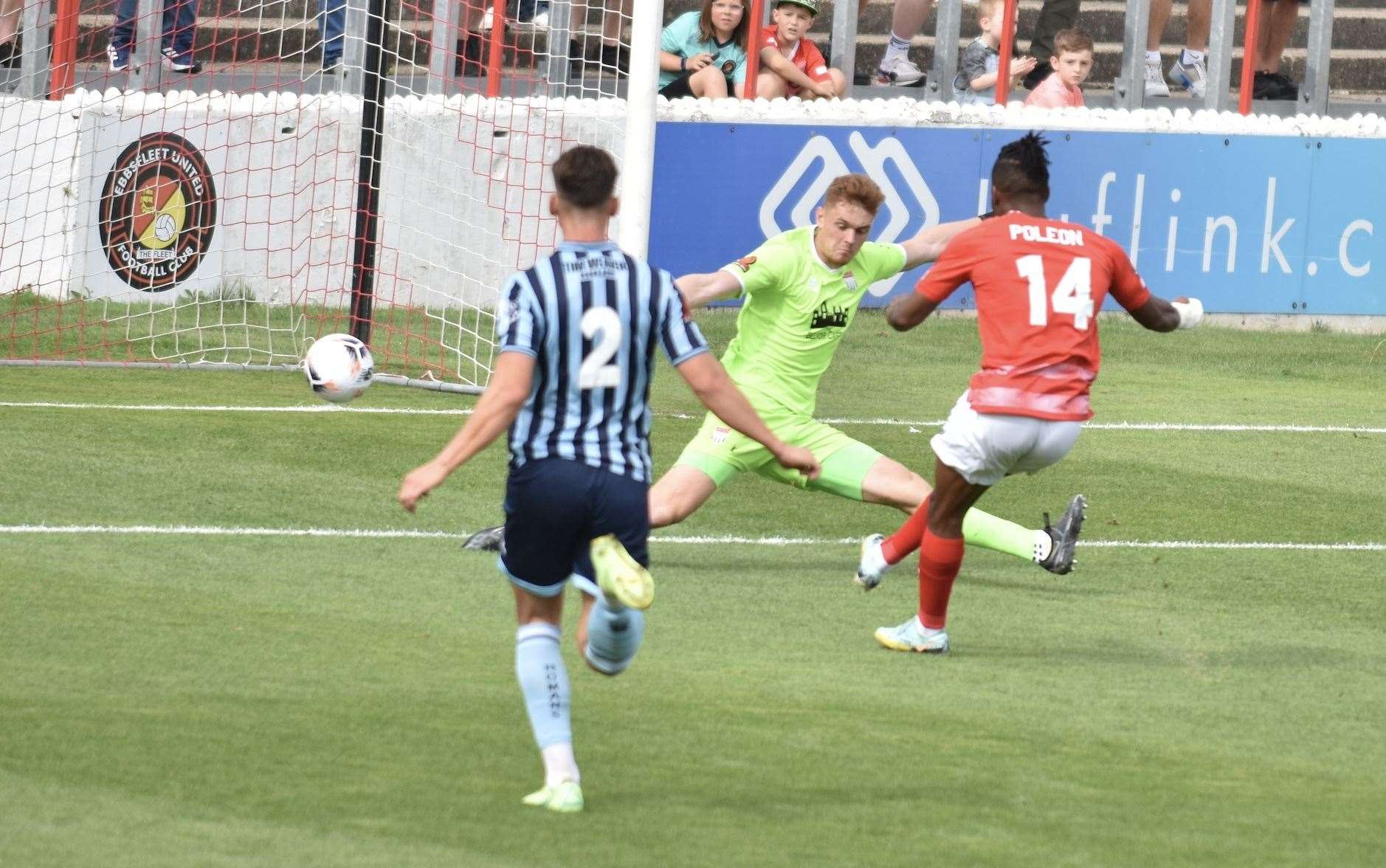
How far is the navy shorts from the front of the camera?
207 inches

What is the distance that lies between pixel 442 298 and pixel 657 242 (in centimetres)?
173

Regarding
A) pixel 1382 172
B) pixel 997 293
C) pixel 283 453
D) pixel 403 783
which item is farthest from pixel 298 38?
pixel 403 783

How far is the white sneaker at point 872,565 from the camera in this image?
7.98m

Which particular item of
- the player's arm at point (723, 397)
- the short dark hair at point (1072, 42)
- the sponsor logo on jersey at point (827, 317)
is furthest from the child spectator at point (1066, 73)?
the player's arm at point (723, 397)

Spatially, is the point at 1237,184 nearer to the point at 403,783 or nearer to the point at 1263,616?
the point at 1263,616

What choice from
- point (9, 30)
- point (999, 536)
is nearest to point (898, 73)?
point (9, 30)

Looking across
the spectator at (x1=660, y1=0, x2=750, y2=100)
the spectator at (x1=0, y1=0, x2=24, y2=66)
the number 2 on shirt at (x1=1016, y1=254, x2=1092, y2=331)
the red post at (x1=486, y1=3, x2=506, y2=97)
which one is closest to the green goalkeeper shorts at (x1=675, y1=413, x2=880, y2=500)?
the number 2 on shirt at (x1=1016, y1=254, x2=1092, y2=331)

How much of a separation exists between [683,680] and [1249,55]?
540 inches

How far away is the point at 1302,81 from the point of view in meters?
19.4

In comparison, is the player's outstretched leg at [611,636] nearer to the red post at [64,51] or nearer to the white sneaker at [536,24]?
the white sneaker at [536,24]

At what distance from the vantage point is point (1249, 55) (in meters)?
18.8

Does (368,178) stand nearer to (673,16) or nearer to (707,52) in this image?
(707,52)

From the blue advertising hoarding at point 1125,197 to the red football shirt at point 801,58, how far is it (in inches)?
36.1

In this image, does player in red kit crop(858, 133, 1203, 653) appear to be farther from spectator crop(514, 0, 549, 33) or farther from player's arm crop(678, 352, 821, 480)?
spectator crop(514, 0, 549, 33)
